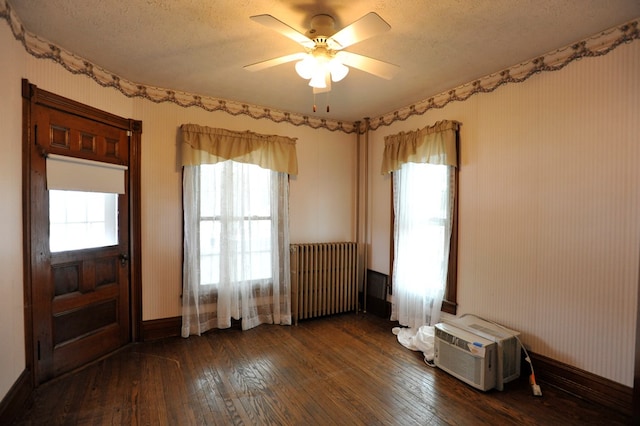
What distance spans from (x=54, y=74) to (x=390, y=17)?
2452 mm

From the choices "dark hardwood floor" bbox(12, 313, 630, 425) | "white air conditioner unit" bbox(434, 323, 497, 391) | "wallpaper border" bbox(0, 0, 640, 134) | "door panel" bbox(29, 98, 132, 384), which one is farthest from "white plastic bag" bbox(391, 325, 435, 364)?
"door panel" bbox(29, 98, 132, 384)

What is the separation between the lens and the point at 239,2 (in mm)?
1826

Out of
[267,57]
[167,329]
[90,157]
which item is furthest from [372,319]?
[90,157]

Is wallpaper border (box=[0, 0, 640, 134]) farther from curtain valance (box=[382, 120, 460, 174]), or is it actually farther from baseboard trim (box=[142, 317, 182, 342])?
baseboard trim (box=[142, 317, 182, 342])

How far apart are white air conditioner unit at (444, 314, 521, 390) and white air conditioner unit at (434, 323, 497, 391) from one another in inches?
1.4

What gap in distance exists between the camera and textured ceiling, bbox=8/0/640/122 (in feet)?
6.11

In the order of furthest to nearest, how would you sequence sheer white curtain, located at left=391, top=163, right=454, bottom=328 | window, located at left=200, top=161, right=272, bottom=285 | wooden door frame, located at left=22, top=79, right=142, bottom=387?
window, located at left=200, top=161, right=272, bottom=285
sheer white curtain, located at left=391, top=163, right=454, bottom=328
wooden door frame, located at left=22, top=79, right=142, bottom=387

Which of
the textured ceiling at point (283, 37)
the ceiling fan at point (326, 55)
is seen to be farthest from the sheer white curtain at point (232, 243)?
the ceiling fan at point (326, 55)

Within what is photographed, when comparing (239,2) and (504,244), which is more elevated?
(239,2)

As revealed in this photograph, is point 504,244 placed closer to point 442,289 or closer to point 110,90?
point 442,289

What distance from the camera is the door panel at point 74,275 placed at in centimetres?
229

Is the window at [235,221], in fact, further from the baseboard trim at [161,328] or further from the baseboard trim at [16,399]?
the baseboard trim at [16,399]

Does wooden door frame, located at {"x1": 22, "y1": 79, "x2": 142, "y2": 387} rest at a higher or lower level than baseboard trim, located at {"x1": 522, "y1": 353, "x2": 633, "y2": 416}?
higher

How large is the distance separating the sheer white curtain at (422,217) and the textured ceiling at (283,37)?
2.07 ft
